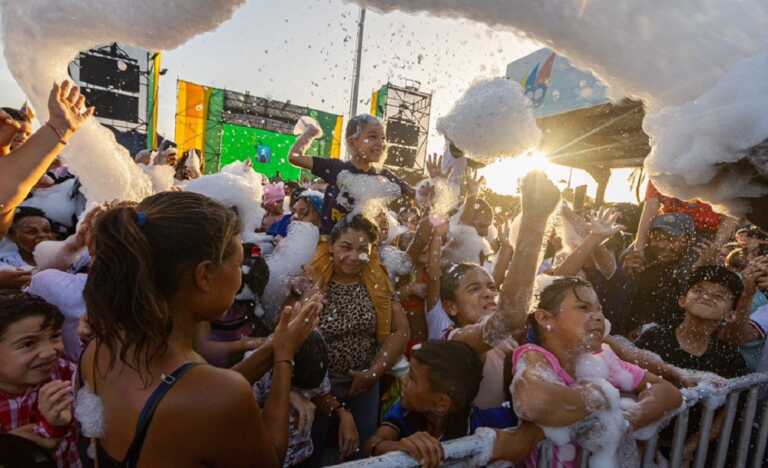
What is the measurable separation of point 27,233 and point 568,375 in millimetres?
3272

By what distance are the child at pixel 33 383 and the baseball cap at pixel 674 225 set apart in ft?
13.1

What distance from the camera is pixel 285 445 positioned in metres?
1.52

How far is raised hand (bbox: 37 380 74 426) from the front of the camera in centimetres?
155

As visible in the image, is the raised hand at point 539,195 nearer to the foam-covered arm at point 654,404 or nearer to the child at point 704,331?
the foam-covered arm at point 654,404

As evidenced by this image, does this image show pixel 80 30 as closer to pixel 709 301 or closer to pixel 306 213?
pixel 306 213

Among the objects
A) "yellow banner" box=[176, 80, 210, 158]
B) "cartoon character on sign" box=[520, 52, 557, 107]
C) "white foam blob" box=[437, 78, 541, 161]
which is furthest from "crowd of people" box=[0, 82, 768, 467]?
"yellow banner" box=[176, 80, 210, 158]

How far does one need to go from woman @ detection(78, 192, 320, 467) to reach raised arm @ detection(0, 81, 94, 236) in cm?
92

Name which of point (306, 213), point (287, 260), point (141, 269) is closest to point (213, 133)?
point (306, 213)

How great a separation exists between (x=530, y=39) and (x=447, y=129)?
0.92 metres

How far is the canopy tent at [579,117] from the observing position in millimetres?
12906

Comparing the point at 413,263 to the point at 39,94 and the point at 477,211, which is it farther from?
the point at 39,94

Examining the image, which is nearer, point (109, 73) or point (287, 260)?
point (287, 260)

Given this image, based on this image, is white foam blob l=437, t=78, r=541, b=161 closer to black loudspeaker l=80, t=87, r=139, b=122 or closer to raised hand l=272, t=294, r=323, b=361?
raised hand l=272, t=294, r=323, b=361

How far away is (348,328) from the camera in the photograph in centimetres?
259
